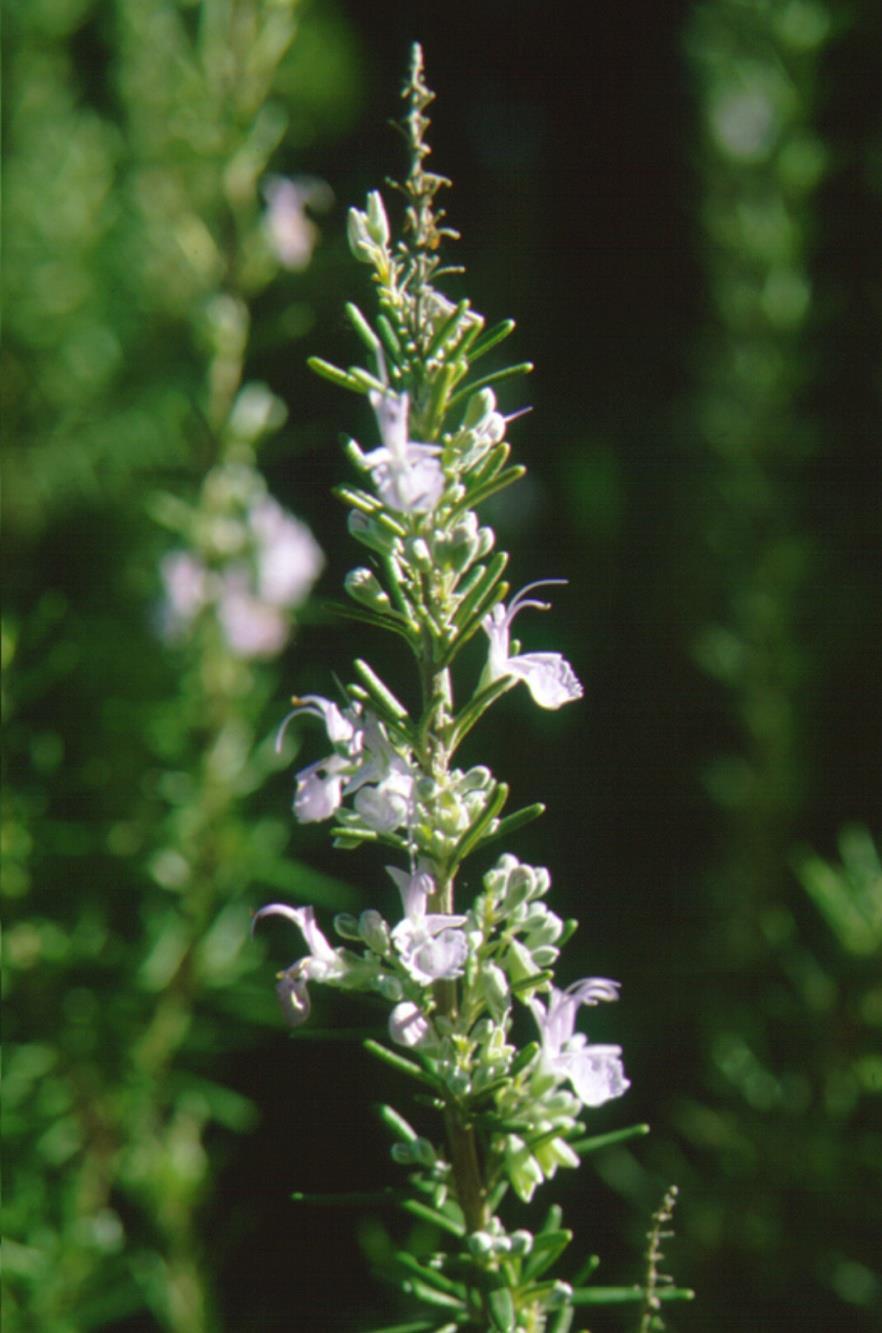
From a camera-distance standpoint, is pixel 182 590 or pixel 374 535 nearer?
pixel 374 535

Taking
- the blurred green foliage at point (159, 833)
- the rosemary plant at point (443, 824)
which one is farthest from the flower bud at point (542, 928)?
the blurred green foliage at point (159, 833)

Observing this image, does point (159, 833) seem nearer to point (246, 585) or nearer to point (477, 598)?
point (246, 585)

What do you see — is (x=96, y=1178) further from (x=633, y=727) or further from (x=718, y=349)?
(x=718, y=349)

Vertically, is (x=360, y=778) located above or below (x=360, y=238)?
below

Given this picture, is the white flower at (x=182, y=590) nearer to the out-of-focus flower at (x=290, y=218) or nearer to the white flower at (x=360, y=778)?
the out-of-focus flower at (x=290, y=218)

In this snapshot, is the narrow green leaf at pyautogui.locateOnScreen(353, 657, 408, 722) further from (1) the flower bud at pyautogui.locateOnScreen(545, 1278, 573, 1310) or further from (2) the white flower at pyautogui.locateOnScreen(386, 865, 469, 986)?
(1) the flower bud at pyautogui.locateOnScreen(545, 1278, 573, 1310)

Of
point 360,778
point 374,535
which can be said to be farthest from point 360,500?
point 360,778
